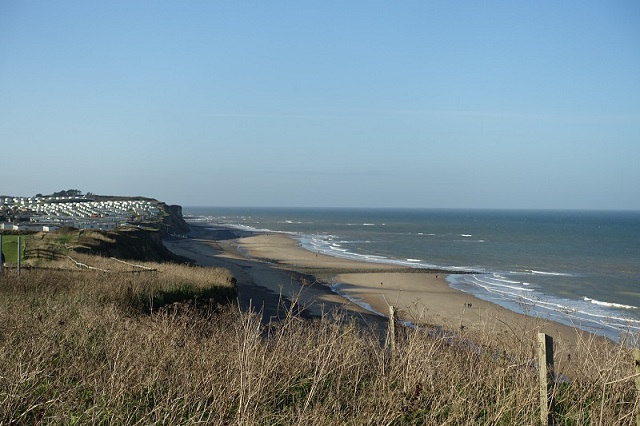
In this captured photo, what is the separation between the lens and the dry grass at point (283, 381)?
623 centimetres

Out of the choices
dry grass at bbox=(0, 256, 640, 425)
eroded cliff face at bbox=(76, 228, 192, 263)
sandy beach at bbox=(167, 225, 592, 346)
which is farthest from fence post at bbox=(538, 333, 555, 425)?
eroded cliff face at bbox=(76, 228, 192, 263)

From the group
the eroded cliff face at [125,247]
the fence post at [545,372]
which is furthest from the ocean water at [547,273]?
the eroded cliff face at [125,247]

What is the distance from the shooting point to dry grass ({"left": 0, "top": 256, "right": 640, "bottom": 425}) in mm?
6227

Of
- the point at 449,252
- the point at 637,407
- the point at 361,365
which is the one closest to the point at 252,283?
the point at 361,365

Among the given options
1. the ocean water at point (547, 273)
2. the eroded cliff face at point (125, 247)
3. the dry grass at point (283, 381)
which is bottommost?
the ocean water at point (547, 273)

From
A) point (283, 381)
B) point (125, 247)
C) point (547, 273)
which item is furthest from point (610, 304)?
point (283, 381)

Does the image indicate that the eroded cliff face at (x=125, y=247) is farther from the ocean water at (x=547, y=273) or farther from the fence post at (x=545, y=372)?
the fence post at (x=545, y=372)

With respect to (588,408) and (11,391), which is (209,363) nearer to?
(11,391)

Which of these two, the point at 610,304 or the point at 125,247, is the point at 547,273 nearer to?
the point at 610,304

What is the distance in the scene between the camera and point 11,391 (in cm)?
601

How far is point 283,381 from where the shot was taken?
738 cm

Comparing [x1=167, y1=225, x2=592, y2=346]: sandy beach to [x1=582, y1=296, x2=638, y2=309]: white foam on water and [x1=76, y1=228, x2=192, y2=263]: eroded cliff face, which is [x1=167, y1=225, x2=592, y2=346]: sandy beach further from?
[x1=582, y1=296, x2=638, y2=309]: white foam on water

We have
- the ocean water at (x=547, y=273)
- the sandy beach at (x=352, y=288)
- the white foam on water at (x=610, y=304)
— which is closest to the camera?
the sandy beach at (x=352, y=288)

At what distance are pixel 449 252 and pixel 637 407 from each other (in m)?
64.7
